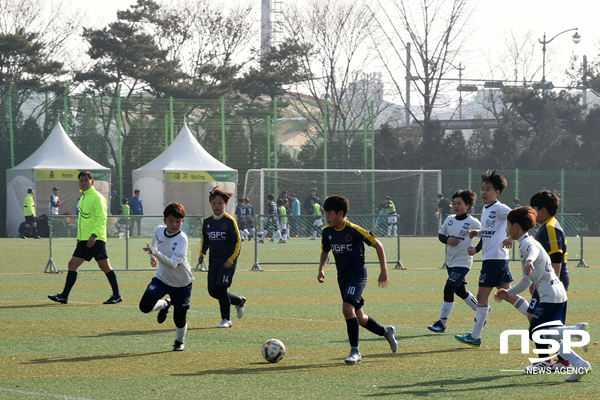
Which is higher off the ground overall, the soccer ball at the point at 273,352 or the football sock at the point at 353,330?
the football sock at the point at 353,330

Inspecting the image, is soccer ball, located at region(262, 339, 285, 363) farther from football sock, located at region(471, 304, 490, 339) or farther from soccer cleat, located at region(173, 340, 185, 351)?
football sock, located at region(471, 304, 490, 339)

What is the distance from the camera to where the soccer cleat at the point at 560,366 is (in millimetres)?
6754

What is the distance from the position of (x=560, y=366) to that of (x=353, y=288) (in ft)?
6.35

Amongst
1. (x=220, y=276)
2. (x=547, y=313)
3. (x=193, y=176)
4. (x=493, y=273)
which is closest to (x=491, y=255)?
(x=493, y=273)

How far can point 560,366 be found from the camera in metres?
6.80

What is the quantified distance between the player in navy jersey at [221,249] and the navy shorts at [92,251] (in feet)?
8.92

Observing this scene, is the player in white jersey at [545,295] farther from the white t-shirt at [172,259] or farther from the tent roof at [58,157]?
the tent roof at [58,157]

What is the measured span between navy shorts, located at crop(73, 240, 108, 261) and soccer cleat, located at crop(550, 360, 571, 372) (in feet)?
23.8

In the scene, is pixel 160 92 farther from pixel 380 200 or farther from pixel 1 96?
pixel 380 200

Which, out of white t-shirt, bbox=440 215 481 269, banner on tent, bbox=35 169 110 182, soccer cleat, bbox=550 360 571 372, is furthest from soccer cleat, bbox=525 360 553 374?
banner on tent, bbox=35 169 110 182

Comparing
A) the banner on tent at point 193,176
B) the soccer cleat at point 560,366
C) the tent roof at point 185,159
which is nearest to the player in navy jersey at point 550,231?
the soccer cleat at point 560,366

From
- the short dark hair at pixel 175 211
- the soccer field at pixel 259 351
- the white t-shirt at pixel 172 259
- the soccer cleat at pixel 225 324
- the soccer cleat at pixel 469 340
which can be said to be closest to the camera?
the soccer field at pixel 259 351

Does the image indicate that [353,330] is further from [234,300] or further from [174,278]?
[234,300]

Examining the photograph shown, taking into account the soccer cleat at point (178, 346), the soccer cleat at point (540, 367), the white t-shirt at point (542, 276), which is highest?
the white t-shirt at point (542, 276)
